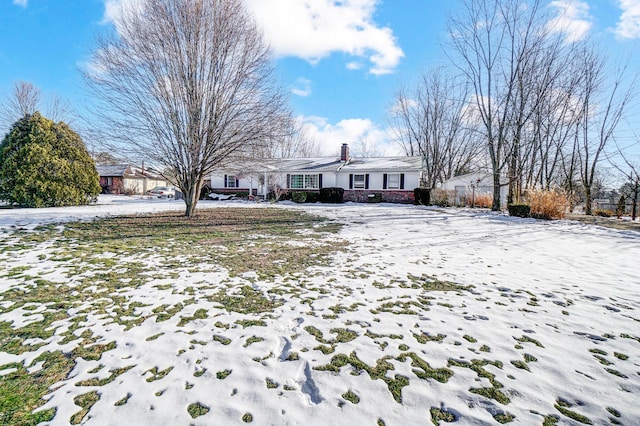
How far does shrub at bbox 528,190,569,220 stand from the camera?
12594 mm

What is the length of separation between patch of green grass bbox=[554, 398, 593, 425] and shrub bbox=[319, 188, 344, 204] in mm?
21002

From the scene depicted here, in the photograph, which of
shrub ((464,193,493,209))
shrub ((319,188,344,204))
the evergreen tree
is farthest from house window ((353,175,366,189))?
the evergreen tree

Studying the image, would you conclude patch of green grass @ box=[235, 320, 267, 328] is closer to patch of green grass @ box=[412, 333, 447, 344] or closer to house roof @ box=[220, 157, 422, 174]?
patch of green grass @ box=[412, 333, 447, 344]

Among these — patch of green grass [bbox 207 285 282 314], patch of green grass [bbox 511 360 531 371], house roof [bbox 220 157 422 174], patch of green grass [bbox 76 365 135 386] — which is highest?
house roof [bbox 220 157 422 174]

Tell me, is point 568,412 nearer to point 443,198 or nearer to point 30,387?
point 30,387

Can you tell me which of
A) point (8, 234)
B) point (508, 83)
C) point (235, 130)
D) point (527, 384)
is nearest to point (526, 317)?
point (527, 384)

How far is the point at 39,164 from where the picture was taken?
40.5ft

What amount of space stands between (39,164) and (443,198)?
22.5m

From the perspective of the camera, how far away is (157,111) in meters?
9.72

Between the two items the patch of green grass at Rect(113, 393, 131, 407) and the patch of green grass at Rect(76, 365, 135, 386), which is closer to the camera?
the patch of green grass at Rect(113, 393, 131, 407)

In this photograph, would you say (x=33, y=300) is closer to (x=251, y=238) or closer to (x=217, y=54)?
(x=251, y=238)

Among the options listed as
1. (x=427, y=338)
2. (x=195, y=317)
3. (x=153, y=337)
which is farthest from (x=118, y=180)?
(x=427, y=338)

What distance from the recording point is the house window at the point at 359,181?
2444 centimetres

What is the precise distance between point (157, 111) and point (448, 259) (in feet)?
32.6
